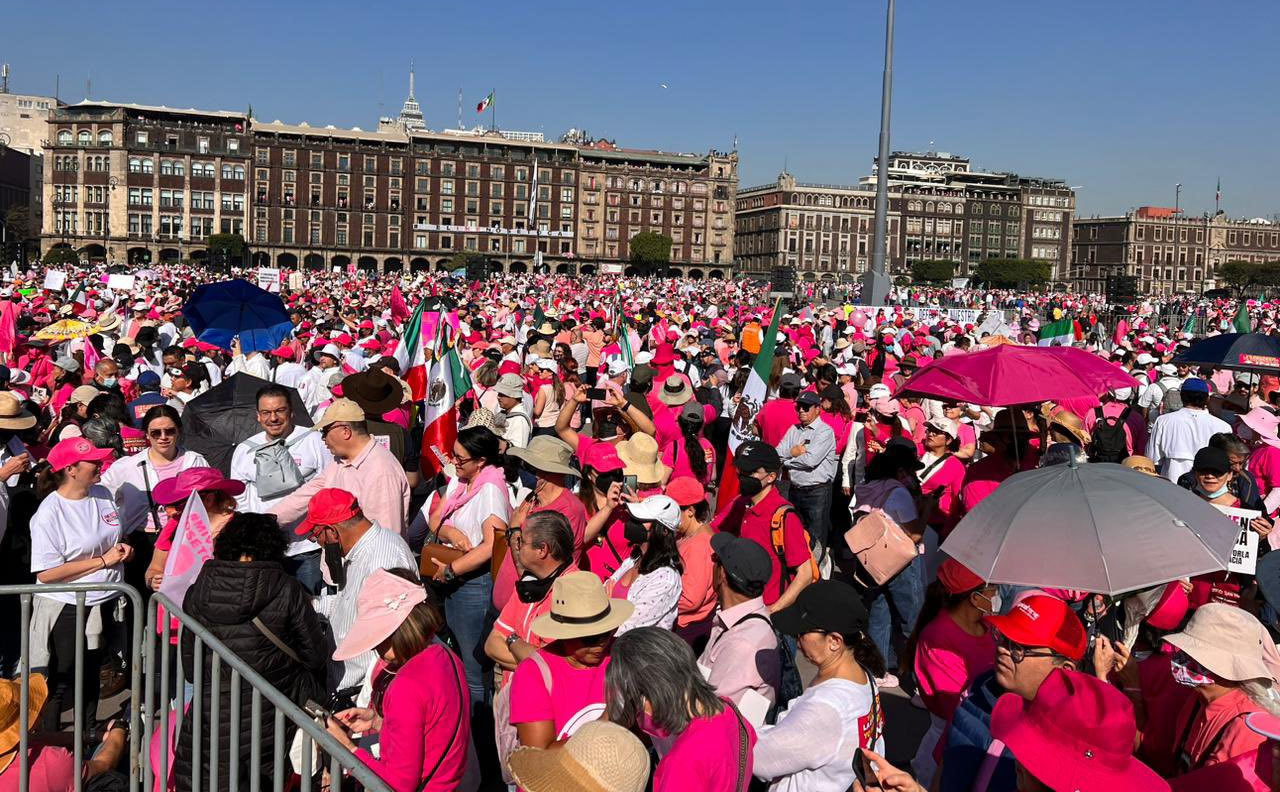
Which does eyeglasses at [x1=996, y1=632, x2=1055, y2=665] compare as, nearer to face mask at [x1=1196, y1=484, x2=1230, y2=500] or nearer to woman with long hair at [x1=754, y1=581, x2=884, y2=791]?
woman with long hair at [x1=754, y1=581, x2=884, y2=791]

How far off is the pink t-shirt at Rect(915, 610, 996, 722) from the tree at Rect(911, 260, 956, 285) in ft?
356

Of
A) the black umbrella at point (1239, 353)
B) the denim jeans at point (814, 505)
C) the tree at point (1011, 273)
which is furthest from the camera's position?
the tree at point (1011, 273)

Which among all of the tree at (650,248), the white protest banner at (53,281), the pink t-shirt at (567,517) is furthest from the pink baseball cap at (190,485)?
the tree at (650,248)

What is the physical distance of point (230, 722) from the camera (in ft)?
10.3

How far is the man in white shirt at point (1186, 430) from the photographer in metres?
7.46

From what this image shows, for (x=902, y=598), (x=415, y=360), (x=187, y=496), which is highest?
(x=415, y=360)

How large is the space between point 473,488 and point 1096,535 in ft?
9.03

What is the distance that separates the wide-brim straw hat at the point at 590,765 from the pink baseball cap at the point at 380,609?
3.23 feet

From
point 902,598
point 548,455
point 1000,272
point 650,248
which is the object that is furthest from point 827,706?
point 1000,272

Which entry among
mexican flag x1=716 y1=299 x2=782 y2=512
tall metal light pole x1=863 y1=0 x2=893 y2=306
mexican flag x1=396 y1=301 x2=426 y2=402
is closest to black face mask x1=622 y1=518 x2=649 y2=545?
mexican flag x1=716 y1=299 x2=782 y2=512

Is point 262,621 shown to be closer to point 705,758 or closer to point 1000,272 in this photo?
point 705,758

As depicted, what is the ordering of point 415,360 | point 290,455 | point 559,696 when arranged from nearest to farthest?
point 559,696 → point 290,455 → point 415,360

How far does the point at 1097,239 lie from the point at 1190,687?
494 feet

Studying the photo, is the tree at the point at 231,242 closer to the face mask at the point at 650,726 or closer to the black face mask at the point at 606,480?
→ the black face mask at the point at 606,480
